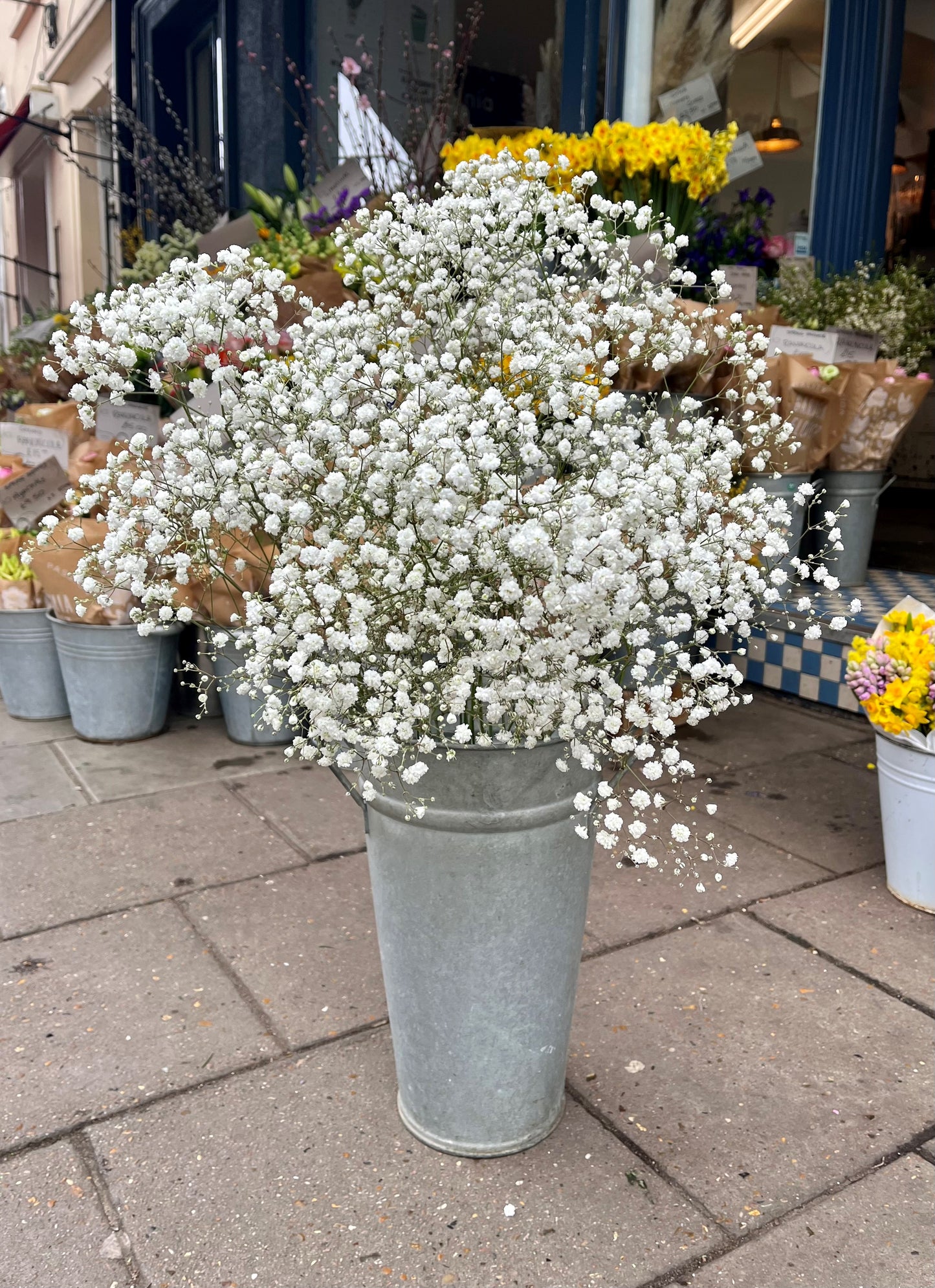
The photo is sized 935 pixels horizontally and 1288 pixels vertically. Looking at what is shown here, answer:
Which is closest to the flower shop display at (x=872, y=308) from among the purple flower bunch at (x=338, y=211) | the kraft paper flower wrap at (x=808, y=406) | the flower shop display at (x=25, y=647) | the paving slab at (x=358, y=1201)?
the kraft paper flower wrap at (x=808, y=406)

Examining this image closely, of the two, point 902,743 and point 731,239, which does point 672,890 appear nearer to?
point 902,743

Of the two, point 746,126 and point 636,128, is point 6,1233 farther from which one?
point 746,126

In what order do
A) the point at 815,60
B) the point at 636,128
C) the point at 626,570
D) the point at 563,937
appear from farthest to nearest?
the point at 815,60 < the point at 636,128 < the point at 563,937 < the point at 626,570

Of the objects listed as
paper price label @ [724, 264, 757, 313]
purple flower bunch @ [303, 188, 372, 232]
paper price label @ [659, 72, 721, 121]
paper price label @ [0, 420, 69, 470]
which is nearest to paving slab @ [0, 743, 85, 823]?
paper price label @ [0, 420, 69, 470]

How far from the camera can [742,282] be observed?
12.5 ft

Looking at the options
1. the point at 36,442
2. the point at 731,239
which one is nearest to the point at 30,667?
the point at 36,442

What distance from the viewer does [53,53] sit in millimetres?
9984

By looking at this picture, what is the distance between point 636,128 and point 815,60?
236 cm

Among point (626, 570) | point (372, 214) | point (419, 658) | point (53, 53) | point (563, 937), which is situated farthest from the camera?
point (53, 53)

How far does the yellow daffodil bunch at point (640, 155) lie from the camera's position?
3447 mm

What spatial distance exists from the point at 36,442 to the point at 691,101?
10.7 feet

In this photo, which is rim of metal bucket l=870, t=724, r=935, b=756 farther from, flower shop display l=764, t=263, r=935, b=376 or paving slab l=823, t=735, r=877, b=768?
flower shop display l=764, t=263, r=935, b=376

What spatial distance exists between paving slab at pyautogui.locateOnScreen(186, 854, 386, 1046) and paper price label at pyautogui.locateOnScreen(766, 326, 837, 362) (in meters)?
2.45

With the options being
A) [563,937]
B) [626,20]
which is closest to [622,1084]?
[563,937]
